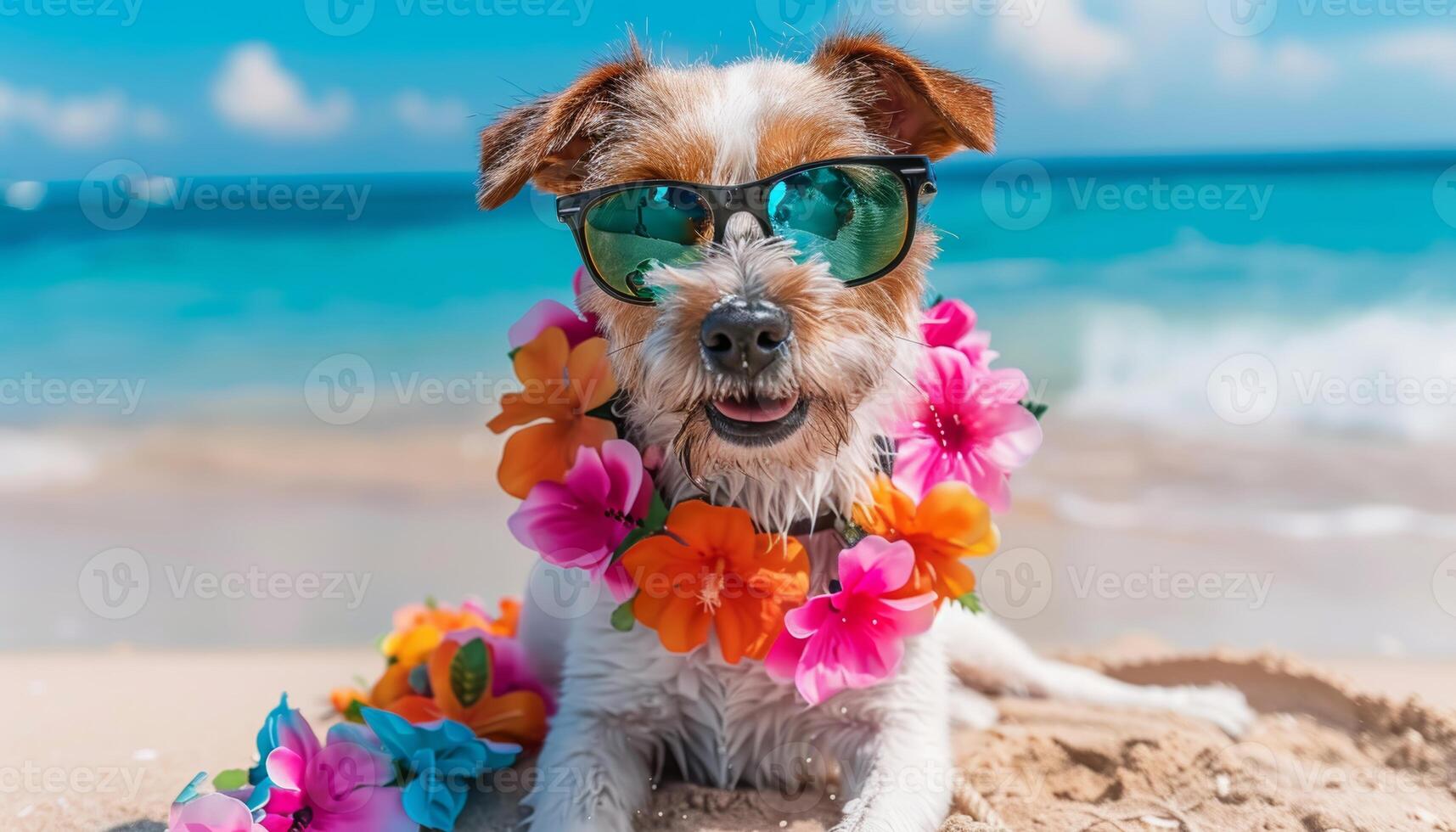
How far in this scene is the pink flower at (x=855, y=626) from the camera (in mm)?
2342

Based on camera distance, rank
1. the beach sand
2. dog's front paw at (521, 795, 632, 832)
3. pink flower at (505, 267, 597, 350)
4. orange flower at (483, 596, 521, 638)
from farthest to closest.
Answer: orange flower at (483, 596, 521, 638) → the beach sand → pink flower at (505, 267, 597, 350) → dog's front paw at (521, 795, 632, 832)

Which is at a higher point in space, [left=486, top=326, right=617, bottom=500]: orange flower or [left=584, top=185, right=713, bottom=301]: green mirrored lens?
[left=584, top=185, right=713, bottom=301]: green mirrored lens

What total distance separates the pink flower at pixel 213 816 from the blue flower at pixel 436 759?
0.37m

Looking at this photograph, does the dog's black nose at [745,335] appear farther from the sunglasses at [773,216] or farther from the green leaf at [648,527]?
the green leaf at [648,527]

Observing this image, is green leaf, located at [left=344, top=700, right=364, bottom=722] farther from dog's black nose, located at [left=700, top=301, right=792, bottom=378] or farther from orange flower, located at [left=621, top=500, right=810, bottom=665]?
dog's black nose, located at [left=700, top=301, right=792, bottom=378]

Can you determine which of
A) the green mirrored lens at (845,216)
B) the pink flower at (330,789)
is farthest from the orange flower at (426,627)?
the green mirrored lens at (845,216)

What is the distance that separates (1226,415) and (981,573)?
2.68 meters

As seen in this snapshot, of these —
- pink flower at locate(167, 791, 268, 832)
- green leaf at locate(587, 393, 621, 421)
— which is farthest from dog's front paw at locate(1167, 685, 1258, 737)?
pink flower at locate(167, 791, 268, 832)

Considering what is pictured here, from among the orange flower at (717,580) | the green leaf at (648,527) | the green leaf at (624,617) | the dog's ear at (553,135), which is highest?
the dog's ear at (553,135)

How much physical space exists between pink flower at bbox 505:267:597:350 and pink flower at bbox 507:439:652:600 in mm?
361

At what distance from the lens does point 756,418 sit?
2.17 meters

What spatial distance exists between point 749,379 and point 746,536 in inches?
19.1

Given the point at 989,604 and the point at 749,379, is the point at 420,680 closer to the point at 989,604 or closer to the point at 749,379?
the point at 749,379

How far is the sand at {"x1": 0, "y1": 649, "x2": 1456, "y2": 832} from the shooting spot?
252 cm
